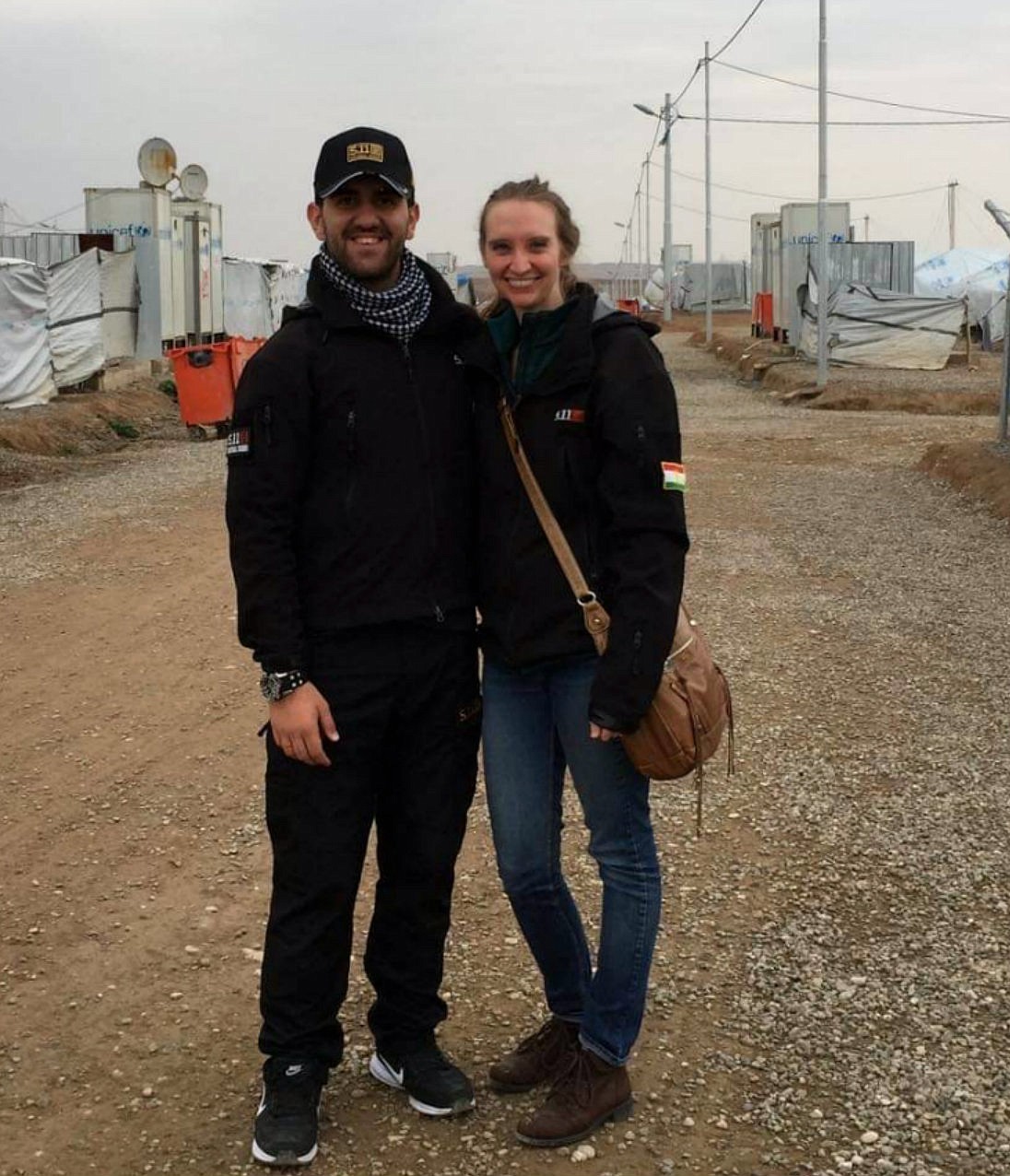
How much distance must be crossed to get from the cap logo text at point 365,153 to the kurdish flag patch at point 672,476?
0.84m

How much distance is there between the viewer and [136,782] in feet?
19.2

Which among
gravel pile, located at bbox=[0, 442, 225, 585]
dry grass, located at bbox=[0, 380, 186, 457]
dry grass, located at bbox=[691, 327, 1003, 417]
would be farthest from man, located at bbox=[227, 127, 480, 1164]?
dry grass, located at bbox=[691, 327, 1003, 417]

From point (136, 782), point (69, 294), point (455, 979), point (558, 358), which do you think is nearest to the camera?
point (558, 358)

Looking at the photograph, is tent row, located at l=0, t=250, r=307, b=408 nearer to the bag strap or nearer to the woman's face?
the woman's face

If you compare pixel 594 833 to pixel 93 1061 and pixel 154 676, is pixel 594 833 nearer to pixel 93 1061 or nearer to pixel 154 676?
pixel 93 1061

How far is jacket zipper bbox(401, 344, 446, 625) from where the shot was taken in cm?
319

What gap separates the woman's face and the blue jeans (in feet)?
2.43

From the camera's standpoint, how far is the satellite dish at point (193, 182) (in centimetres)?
2819

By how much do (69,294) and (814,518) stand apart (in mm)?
13332

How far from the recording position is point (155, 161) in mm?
26812

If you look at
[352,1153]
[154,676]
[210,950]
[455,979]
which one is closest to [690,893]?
[455,979]

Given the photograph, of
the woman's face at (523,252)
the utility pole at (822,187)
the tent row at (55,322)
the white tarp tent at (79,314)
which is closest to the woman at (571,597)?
the woman's face at (523,252)

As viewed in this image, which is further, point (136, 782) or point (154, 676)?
point (154, 676)

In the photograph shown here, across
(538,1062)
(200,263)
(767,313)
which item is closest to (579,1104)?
(538,1062)
